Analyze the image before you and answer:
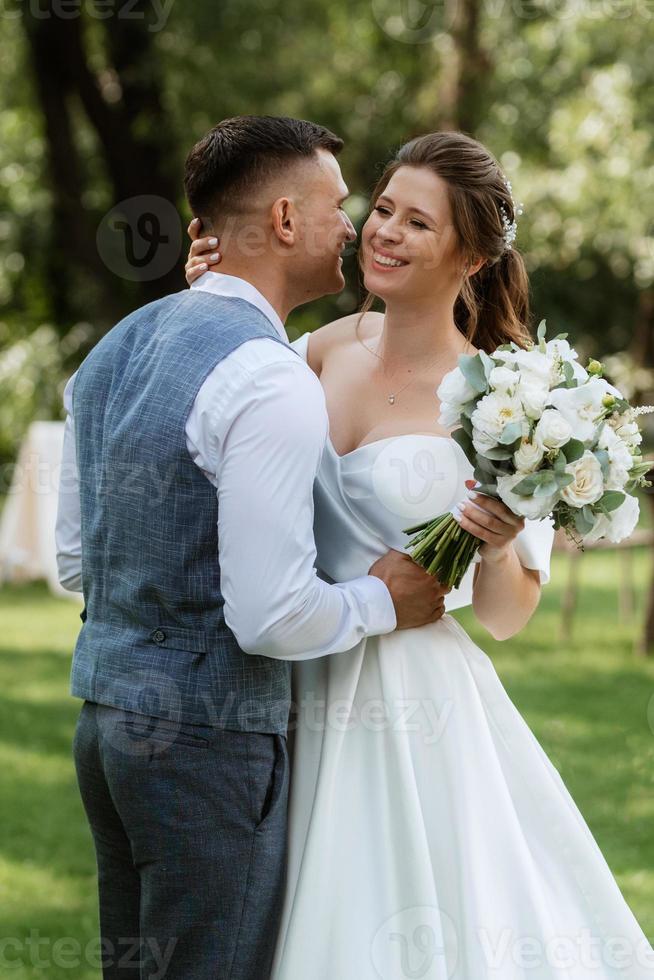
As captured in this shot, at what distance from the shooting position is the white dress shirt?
6.93 feet

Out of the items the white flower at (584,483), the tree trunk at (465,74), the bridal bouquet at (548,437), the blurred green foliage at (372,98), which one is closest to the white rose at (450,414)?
the bridal bouquet at (548,437)

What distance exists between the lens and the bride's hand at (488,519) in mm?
2369

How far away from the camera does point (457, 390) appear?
2.34m

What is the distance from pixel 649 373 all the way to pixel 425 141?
8841 millimetres

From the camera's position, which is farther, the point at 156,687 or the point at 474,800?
the point at 474,800

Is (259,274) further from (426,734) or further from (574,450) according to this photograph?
(426,734)

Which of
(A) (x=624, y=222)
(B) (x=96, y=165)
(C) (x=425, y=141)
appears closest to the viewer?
(C) (x=425, y=141)

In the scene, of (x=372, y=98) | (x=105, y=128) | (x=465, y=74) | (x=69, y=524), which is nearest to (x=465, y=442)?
(x=69, y=524)

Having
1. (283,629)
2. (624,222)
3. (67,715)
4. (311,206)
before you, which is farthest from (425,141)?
(624,222)

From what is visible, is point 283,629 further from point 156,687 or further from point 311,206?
point 311,206

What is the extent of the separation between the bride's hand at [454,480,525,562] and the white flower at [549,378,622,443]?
206 mm

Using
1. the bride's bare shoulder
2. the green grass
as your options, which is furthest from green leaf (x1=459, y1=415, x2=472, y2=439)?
the green grass

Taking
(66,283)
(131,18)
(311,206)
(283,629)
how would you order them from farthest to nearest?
(66,283) < (131,18) < (311,206) < (283,629)

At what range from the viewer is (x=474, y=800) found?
2539 mm
